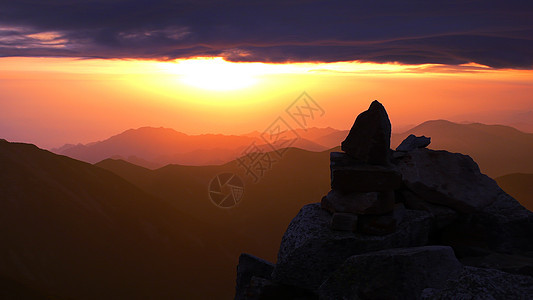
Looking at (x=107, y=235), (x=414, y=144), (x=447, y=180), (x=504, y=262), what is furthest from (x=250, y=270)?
(x=107, y=235)

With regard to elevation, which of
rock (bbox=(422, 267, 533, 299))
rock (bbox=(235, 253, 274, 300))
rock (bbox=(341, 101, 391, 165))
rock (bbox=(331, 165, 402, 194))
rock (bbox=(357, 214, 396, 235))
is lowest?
rock (bbox=(235, 253, 274, 300))

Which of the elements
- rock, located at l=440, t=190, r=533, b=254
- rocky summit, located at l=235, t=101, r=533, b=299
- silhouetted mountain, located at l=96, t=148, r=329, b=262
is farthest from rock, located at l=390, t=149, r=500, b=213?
silhouetted mountain, located at l=96, t=148, r=329, b=262

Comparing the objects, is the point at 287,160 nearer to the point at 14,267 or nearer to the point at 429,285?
the point at 14,267

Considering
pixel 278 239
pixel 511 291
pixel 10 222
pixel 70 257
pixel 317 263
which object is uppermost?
pixel 511 291

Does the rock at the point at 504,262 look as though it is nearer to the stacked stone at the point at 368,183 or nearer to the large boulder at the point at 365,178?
the stacked stone at the point at 368,183

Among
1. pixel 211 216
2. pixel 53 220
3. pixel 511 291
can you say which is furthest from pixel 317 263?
pixel 211 216

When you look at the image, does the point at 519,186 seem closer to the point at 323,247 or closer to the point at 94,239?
the point at 94,239

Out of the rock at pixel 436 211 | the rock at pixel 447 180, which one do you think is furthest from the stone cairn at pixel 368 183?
the rock at pixel 447 180

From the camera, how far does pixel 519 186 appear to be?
78.1 metres

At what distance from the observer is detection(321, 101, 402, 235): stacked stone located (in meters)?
9.54

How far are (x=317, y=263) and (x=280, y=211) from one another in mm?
77770

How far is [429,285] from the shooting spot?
24.2 ft

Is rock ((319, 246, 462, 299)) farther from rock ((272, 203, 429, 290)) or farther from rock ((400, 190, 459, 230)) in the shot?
rock ((400, 190, 459, 230))

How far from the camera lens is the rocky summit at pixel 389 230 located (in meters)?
7.66
